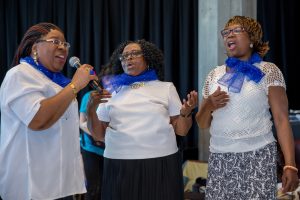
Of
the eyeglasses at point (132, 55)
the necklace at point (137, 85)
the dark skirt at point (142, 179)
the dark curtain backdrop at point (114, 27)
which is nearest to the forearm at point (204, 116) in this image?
the dark skirt at point (142, 179)

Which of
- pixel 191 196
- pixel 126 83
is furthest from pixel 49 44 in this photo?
pixel 191 196

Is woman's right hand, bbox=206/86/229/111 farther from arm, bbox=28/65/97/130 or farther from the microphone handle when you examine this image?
arm, bbox=28/65/97/130

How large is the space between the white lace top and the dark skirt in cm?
38

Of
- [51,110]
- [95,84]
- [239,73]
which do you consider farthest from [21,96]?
[239,73]

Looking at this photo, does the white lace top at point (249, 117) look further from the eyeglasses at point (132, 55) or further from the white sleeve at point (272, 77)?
the eyeglasses at point (132, 55)

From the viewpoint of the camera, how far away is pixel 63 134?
164cm

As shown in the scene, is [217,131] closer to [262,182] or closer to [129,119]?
[262,182]

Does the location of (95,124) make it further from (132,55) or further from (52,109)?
(52,109)

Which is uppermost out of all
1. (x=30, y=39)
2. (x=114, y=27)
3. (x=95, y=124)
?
(x=114, y=27)

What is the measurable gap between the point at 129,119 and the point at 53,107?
655 millimetres

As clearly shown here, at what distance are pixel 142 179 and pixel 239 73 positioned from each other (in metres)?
0.76

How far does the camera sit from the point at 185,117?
7.04 feet

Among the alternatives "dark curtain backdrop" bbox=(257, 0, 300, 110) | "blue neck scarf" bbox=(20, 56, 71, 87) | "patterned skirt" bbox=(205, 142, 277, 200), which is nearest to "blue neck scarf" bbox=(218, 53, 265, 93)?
"patterned skirt" bbox=(205, 142, 277, 200)

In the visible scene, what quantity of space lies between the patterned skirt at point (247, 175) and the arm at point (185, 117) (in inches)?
12.7
